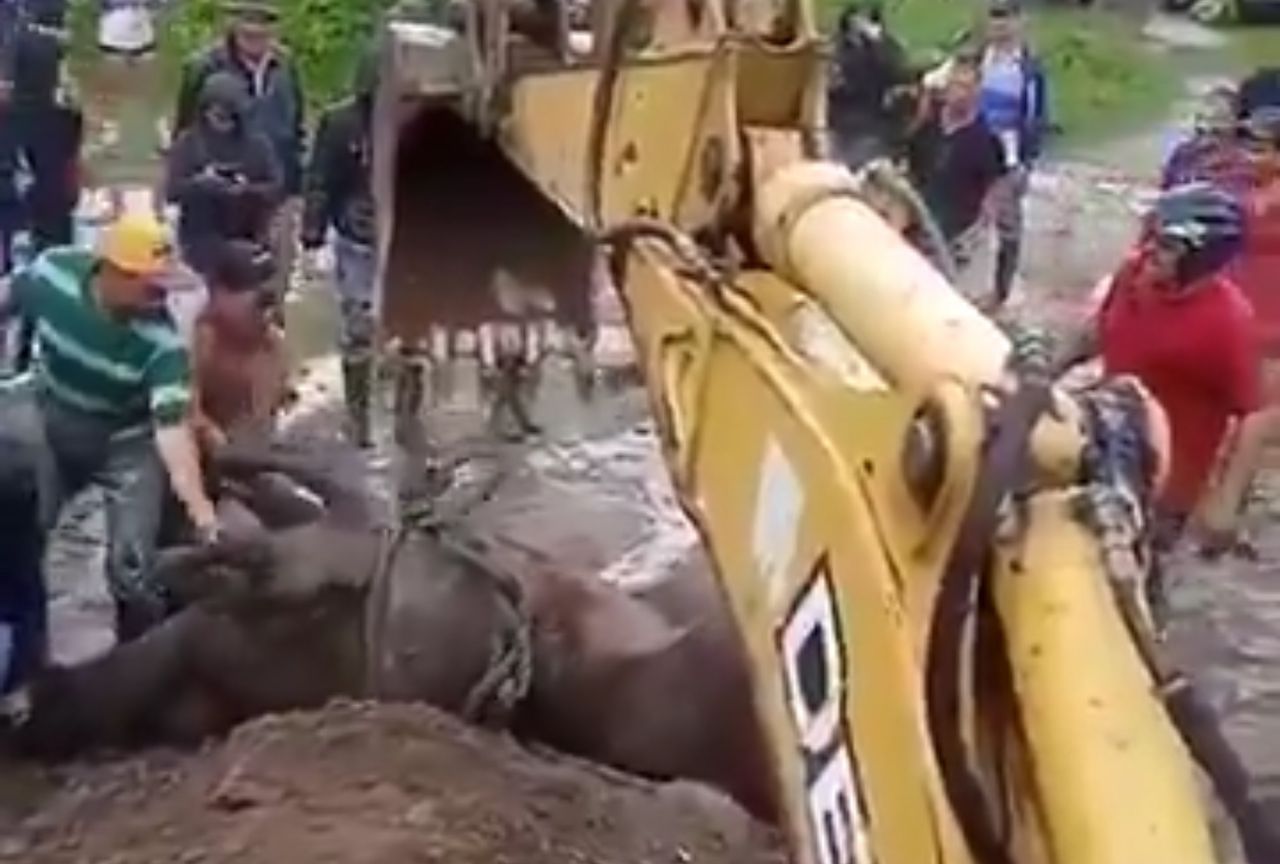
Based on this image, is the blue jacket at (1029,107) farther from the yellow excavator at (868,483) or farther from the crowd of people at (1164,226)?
the yellow excavator at (868,483)

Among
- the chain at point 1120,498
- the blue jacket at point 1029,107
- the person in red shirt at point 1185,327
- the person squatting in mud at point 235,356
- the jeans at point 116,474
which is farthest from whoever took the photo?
the blue jacket at point 1029,107

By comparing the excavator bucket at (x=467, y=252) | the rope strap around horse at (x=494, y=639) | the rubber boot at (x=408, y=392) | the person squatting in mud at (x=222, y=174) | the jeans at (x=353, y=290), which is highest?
the excavator bucket at (x=467, y=252)

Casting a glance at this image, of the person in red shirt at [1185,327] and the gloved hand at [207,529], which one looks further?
the person in red shirt at [1185,327]

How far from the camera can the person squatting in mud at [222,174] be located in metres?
11.8

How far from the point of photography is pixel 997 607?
12.0ft

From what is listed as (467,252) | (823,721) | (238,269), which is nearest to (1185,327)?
(467,252)

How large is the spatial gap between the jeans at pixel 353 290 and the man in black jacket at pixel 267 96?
0.32 m

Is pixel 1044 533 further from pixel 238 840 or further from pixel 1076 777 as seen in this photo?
pixel 238 840

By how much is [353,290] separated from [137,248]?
11.1 feet

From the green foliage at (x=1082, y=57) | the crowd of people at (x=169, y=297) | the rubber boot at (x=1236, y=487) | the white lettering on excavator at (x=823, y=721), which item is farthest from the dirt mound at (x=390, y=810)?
the green foliage at (x=1082, y=57)

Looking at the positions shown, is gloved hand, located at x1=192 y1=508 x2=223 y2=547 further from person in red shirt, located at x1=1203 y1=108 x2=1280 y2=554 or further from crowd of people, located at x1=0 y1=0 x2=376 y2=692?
person in red shirt, located at x1=1203 y1=108 x2=1280 y2=554

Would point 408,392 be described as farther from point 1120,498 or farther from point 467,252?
point 1120,498

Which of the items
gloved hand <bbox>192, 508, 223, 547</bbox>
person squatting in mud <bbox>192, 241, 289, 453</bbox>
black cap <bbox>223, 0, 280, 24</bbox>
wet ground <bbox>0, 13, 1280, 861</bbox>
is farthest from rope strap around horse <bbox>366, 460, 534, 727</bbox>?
black cap <bbox>223, 0, 280, 24</bbox>

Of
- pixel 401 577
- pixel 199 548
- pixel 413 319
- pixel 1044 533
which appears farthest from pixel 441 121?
pixel 1044 533
